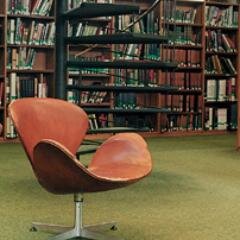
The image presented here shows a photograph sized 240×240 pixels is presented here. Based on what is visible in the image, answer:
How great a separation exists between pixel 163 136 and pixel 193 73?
42.2 inches

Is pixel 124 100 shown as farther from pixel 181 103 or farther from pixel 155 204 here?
pixel 155 204

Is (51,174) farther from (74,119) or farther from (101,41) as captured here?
(101,41)

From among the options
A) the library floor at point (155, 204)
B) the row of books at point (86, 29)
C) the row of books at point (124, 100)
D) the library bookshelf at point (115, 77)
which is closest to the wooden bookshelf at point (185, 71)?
the library bookshelf at point (115, 77)

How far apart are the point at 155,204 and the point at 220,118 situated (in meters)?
4.93

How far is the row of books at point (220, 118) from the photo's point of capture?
837cm

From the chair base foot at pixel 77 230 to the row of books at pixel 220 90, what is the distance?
5529mm

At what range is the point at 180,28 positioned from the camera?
26.7 feet

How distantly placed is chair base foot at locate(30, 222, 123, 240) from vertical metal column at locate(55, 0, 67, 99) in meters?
2.11

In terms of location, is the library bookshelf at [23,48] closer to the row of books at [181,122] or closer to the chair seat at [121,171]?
the row of books at [181,122]

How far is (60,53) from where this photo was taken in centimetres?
501

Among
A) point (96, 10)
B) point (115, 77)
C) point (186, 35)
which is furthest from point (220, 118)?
point (96, 10)

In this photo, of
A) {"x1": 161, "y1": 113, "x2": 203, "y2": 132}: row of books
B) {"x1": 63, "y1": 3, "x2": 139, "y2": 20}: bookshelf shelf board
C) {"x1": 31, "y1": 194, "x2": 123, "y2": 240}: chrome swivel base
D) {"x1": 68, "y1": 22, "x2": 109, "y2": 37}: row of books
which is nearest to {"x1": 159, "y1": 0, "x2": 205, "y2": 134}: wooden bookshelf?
{"x1": 161, "y1": 113, "x2": 203, "y2": 132}: row of books

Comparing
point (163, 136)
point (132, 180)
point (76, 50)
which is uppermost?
point (76, 50)

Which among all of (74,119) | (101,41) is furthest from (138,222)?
(101,41)
